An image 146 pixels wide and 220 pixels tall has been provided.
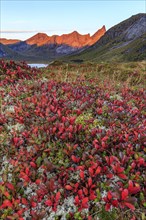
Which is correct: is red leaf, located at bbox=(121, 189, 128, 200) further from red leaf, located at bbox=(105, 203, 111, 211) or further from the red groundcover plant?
red leaf, located at bbox=(105, 203, 111, 211)

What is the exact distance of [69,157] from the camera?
5844 millimetres

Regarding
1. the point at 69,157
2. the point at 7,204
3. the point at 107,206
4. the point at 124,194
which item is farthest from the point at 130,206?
the point at 7,204

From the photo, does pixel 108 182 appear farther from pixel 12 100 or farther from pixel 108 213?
pixel 12 100

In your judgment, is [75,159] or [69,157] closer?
[75,159]

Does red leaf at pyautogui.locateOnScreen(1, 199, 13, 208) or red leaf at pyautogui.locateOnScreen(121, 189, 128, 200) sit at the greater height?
red leaf at pyautogui.locateOnScreen(121, 189, 128, 200)

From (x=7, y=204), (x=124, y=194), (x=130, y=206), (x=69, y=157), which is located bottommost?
(x=7, y=204)

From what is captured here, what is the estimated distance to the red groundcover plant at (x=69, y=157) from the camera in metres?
4.59

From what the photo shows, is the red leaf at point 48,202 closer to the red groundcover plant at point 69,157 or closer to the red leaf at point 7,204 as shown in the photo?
the red groundcover plant at point 69,157

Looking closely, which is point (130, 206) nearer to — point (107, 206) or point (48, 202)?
point (107, 206)

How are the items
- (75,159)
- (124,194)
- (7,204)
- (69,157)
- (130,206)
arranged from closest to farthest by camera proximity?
(130,206)
(124,194)
(7,204)
(75,159)
(69,157)

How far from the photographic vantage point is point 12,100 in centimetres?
895

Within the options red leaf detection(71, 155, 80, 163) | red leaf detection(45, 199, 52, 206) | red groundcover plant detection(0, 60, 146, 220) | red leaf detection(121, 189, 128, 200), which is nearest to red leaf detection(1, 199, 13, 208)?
red groundcover plant detection(0, 60, 146, 220)

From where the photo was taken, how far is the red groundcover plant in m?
4.59

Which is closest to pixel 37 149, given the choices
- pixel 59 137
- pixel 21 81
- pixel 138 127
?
pixel 59 137
